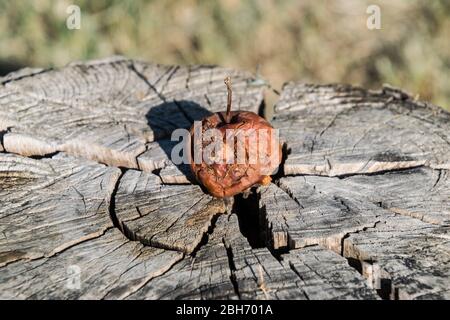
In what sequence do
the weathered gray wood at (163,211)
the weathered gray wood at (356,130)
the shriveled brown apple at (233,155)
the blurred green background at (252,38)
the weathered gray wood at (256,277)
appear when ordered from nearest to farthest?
1. the weathered gray wood at (256,277)
2. the weathered gray wood at (163,211)
3. the shriveled brown apple at (233,155)
4. the weathered gray wood at (356,130)
5. the blurred green background at (252,38)

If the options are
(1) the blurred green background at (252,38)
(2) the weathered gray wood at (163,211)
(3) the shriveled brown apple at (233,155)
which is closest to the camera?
(2) the weathered gray wood at (163,211)

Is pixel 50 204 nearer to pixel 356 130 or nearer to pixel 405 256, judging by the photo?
pixel 405 256

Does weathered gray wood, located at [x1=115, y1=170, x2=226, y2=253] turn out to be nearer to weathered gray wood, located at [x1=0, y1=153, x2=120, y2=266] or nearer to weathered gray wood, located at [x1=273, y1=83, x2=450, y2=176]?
weathered gray wood, located at [x1=0, y1=153, x2=120, y2=266]

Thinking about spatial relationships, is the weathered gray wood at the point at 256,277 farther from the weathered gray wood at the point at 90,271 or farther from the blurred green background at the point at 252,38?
the blurred green background at the point at 252,38

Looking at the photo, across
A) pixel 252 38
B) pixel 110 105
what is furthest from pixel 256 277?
pixel 252 38

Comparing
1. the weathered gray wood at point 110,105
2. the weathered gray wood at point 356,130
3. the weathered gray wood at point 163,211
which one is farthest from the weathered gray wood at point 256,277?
the weathered gray wood at point 110,105

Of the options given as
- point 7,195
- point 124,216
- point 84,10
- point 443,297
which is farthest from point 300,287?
point 84,10
